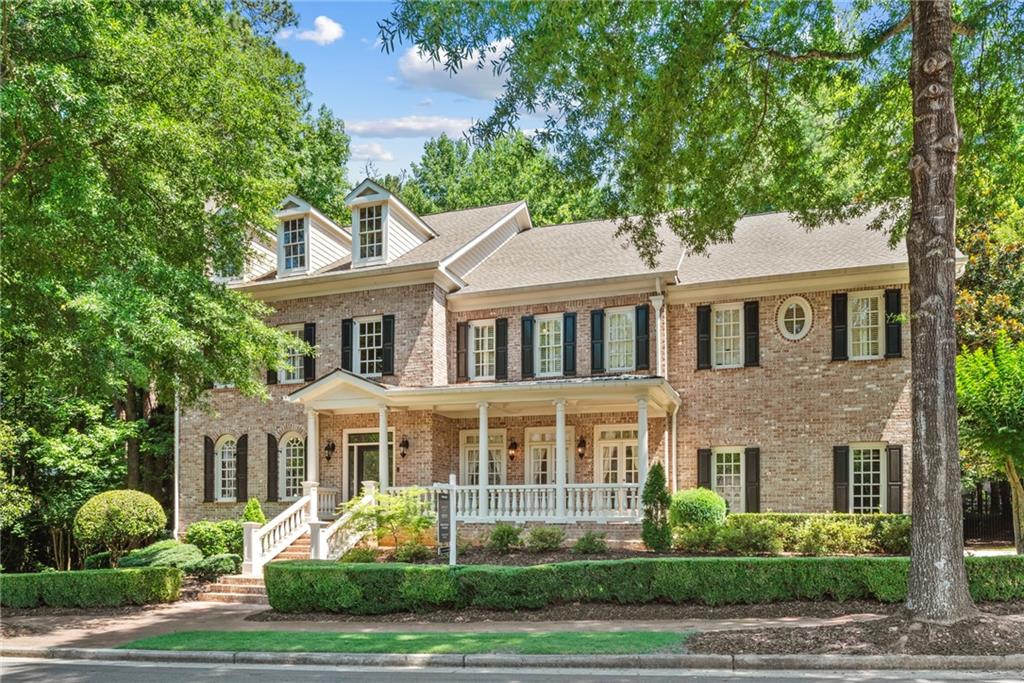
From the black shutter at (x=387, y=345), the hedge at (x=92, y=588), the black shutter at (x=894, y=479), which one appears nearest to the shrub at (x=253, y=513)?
the hedge at (x=92, y=588)

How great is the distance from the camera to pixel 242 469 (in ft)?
85.8

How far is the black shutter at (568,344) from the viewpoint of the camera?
2417cm

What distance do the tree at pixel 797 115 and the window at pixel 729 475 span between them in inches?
278

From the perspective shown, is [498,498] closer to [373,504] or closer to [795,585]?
[373,504]

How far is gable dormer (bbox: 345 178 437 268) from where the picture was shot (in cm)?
2550

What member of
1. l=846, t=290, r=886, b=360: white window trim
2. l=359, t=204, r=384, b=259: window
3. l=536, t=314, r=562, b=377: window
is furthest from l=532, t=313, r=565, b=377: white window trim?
l=846, t=290, r=886, b=360: white window trim

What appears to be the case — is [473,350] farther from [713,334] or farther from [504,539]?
→ [504,539]

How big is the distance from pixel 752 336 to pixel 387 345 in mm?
9282

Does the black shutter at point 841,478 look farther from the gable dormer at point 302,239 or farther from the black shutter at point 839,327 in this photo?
the gable dormer at point 302,239

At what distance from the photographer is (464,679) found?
10.5 meters

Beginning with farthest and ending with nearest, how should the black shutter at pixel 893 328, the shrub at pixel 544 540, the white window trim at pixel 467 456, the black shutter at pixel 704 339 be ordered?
the white window trim at pixel 467 456 → the black shutter at pixel 704 339 → the black shutter at pixel 893 328 → the shrub at pixel 544 540

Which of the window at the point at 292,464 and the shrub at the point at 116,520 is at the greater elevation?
the window at the point at 292,464

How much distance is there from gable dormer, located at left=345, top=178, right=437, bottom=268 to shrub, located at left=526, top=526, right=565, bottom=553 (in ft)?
30.7

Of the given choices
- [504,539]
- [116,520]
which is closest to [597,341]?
[504,539]
